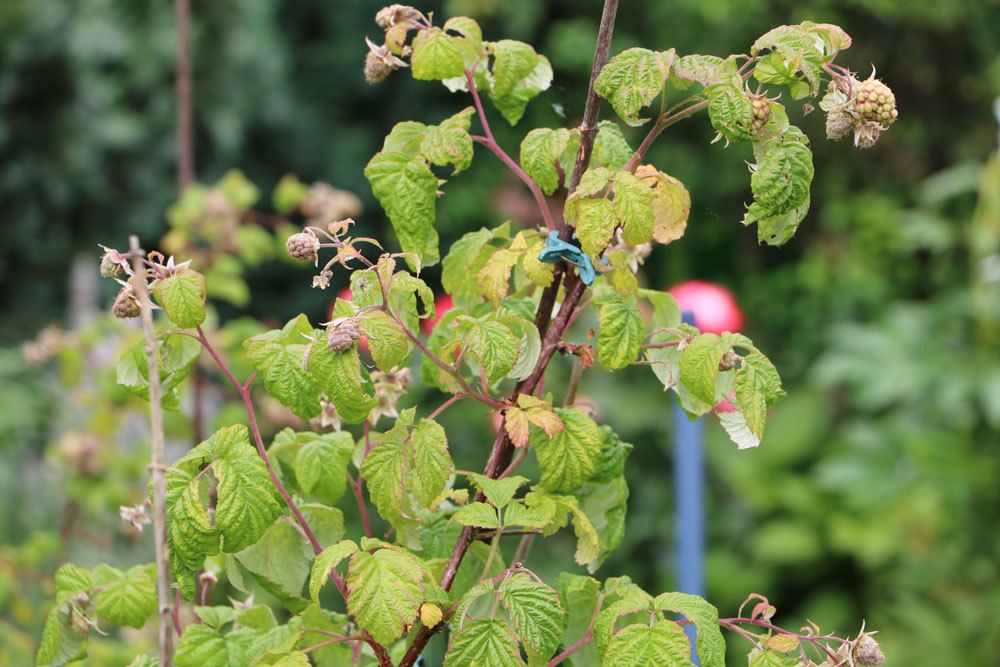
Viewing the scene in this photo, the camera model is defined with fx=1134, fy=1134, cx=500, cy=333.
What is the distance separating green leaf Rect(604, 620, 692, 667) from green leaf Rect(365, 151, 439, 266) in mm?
261

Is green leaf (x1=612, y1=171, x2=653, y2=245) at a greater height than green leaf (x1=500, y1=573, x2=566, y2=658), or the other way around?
green leaf (x1=612, y1=171, x2=653, y2=245)

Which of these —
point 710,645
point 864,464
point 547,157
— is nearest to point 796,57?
point 547,157

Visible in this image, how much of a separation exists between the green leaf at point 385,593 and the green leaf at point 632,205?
218mm

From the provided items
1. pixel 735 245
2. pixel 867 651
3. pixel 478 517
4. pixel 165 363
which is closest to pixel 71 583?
pixel 165 363

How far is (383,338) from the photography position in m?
0.61

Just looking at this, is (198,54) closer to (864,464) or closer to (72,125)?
(72,125)

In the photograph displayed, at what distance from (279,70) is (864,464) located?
118 inches

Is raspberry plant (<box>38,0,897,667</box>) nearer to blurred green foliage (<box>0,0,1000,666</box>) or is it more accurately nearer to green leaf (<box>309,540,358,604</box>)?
green leaf (<box>309,540,358,604</box>)

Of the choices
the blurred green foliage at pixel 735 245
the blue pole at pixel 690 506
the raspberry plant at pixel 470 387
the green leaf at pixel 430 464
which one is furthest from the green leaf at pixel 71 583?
the blurred green foliage at pixel 735 245

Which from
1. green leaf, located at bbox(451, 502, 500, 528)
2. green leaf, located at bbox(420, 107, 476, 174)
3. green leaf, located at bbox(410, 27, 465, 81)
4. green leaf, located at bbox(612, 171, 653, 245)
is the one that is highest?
green leaf, located at bbox(410, 27, 465, 81)

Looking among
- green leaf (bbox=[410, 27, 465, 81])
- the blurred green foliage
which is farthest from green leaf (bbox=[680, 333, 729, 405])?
the blurred green foliage

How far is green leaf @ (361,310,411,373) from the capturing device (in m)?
0.61

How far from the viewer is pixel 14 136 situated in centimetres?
462

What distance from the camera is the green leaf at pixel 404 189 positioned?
691 millimetres
